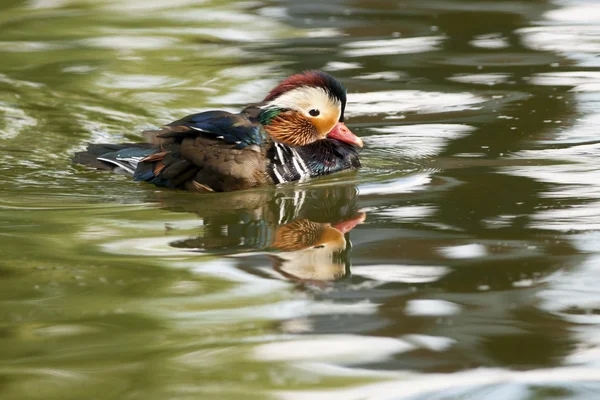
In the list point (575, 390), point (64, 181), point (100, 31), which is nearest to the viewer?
point (575, 390)

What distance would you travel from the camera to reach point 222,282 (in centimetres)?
518

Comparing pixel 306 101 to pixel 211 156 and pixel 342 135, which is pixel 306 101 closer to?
pixel 342 135

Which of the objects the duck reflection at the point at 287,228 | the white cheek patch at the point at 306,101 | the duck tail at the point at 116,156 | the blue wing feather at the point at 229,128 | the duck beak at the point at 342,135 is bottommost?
the duck reflection at the point at 287,228

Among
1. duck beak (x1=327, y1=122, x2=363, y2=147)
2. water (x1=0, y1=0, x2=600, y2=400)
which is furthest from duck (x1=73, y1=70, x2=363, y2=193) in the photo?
water (x1=0, y1=0, x2=600, y2=400)

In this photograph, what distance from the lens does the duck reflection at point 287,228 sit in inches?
214

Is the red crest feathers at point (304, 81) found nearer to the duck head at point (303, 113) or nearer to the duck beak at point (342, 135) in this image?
the duck head at point (303, 113)

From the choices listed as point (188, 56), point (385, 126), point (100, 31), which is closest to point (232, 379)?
point (385, 126)

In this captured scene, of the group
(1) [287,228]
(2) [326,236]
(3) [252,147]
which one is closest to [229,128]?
(3) [252,147]

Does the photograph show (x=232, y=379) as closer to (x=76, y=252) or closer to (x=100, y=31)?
(x=76, y=252)

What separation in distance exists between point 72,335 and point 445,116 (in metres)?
5.22

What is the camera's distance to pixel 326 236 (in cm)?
605

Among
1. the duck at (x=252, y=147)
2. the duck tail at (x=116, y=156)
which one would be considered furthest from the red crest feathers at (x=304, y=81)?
the duck tail at (x=116, y=156)

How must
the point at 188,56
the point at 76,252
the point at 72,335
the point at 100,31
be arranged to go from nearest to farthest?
the point at 72,335 → the point at 76,252 → the point at 188,56 → the point at 100,31

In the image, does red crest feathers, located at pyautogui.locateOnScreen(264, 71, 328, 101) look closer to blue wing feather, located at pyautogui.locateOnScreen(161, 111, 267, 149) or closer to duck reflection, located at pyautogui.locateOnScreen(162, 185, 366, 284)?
blue wing feather, located at pyautogui.locateOnScreen(161, 111, 267, 149)
